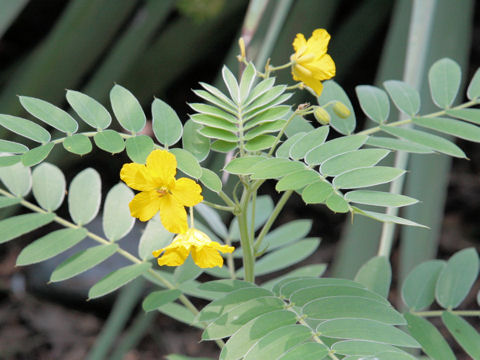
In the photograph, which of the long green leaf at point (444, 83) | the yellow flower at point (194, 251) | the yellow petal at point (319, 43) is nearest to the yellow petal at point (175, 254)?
the yellow flower at point (194, 251)

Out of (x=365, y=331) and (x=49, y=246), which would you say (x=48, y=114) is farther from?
(x=365, y=331)

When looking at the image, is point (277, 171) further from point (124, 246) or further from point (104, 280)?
point (124, 246)

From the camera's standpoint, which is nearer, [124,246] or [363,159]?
[363,159]

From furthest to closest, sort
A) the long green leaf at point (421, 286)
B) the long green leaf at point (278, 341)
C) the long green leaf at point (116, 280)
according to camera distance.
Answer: the long green leaf at point (421, 286)
the long green leaf at point (116, 280)
the long green leaf at point (278, 341)

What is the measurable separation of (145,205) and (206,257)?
65 mm

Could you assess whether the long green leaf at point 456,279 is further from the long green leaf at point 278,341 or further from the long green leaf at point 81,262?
the long green leaf at point 81,262

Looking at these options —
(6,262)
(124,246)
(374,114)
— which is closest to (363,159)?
(374,114)

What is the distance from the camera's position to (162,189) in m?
0.47

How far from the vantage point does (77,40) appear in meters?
1.24

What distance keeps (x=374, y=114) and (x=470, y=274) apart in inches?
8.0

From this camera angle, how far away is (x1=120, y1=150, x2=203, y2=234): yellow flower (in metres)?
0.45

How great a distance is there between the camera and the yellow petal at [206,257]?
0.48 metres

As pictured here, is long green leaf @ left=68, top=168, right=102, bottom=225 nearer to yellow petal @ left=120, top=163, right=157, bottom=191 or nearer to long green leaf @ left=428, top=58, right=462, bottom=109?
yellow petal @ left=120, top=163, right=157, bottom=191

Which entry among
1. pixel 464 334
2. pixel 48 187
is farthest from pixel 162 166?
pixel 464 334
